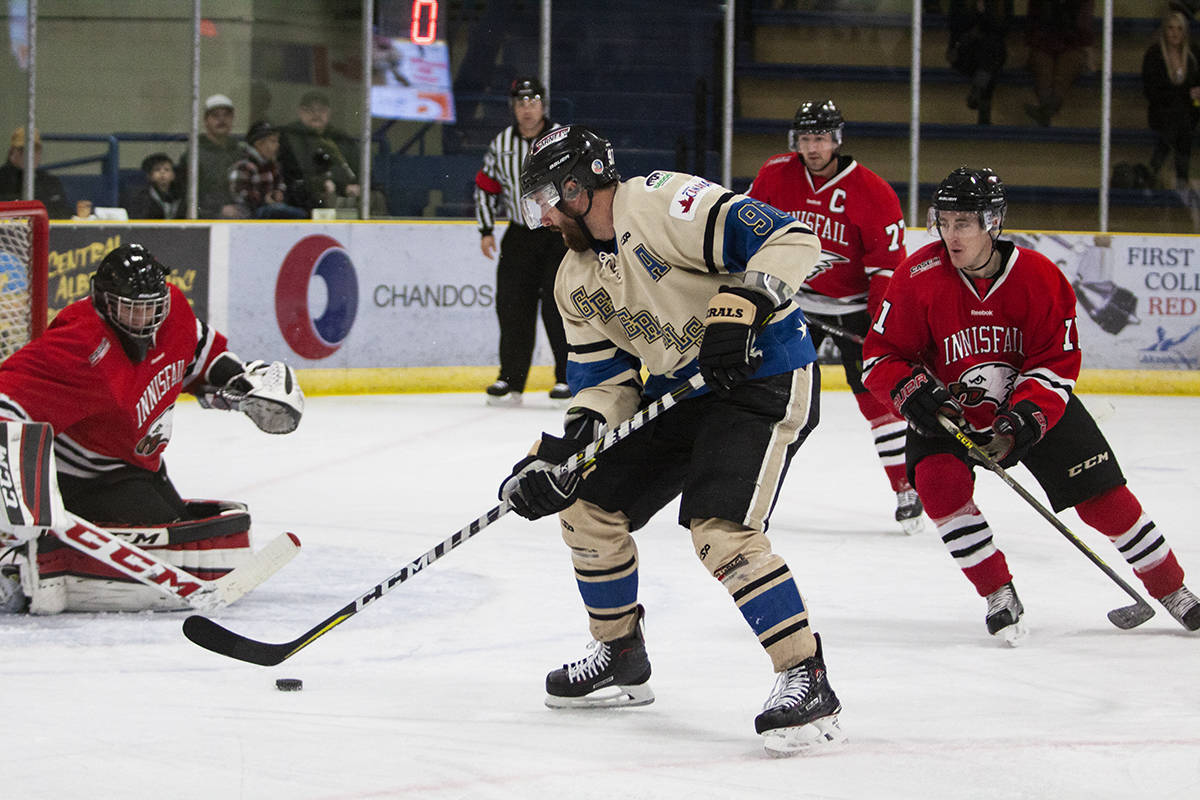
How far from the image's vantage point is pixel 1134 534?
10.2 feet

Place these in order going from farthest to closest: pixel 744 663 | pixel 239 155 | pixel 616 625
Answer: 1. pixel 239 155
2. pixel 744 663
3. pixel 616 625

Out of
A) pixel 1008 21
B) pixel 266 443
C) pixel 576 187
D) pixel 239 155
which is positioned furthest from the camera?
pixel 1008 21

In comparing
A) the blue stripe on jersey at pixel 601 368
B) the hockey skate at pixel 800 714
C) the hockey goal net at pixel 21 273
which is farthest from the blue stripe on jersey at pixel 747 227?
the hockey goal net at pixel 21 273

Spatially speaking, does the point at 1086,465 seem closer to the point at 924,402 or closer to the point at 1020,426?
the point at 1020,426

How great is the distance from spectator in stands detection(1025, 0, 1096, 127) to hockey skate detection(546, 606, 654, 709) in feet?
21.4

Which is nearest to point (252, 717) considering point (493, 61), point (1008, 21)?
point (493, 61)

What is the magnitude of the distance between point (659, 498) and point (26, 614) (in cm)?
143

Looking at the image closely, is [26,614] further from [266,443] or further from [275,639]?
[266,443]

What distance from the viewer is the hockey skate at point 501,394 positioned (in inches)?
265

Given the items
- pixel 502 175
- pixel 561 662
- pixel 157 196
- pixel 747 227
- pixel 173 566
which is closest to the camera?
pixel 747 227

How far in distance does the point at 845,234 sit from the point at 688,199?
2180 mm

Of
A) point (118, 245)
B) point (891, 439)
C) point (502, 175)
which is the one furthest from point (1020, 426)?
point (118, 245)

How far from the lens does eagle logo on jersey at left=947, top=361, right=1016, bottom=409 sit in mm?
3123

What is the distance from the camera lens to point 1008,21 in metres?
8.63
